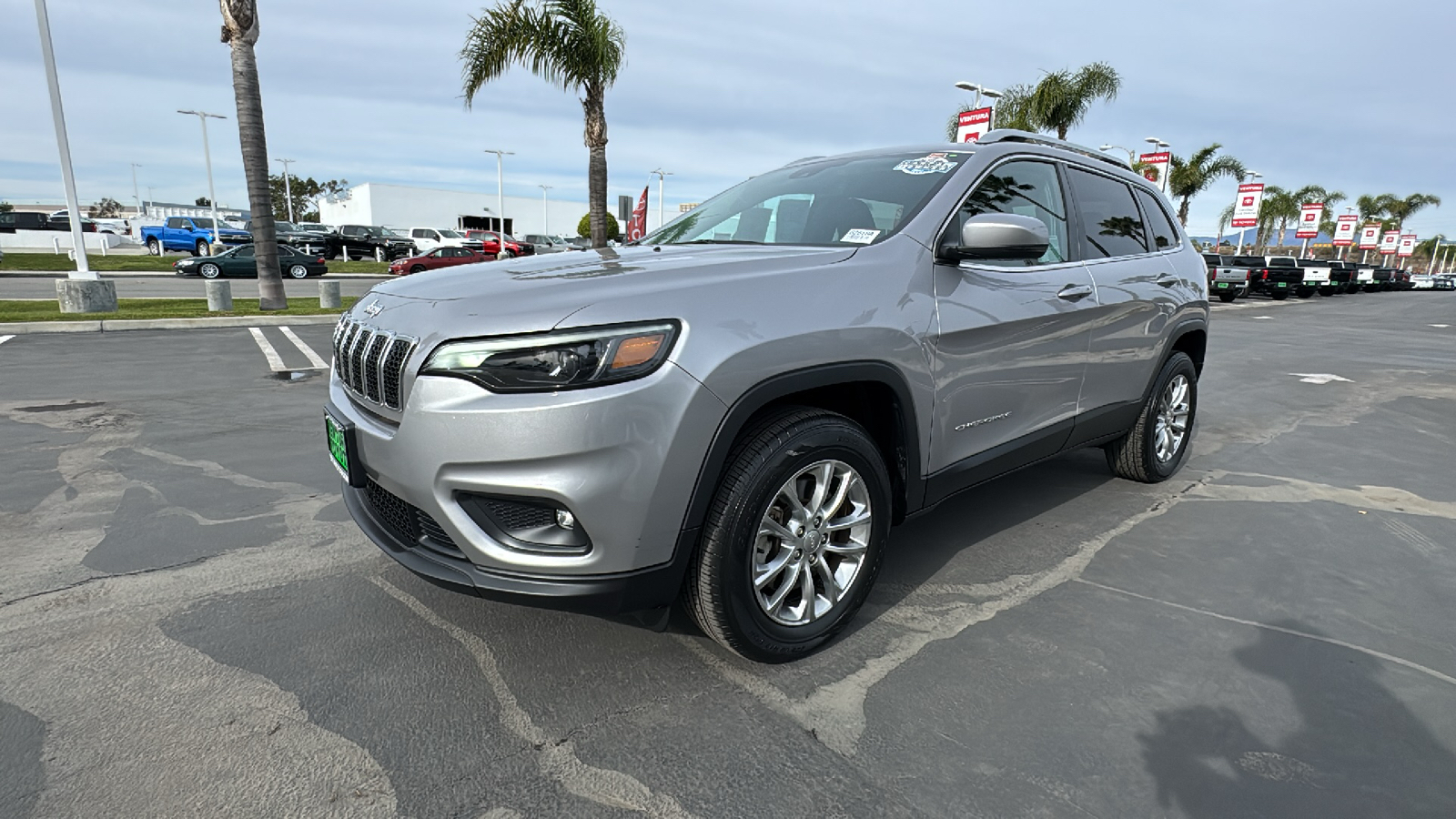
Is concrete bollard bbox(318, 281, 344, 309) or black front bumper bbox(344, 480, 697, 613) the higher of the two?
black front bumper bbox(344, 480, 697, 613)

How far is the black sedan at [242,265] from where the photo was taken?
23.2 meters

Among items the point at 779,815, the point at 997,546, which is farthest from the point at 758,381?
the point at 997,546

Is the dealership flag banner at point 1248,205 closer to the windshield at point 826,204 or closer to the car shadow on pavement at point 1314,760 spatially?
the windshield at point 826,204

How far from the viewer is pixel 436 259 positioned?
2814cm

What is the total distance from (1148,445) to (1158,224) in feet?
4.11

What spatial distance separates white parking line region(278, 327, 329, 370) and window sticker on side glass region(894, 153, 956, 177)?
6759 mm

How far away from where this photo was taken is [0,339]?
954 centimetres

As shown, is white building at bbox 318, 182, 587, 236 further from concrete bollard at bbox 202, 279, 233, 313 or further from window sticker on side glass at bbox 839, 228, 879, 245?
window sticker on side glass at bbox 839, 228, 879, 245

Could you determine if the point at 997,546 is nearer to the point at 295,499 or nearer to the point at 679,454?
the point at 679,454

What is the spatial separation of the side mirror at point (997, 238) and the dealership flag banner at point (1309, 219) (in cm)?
5745

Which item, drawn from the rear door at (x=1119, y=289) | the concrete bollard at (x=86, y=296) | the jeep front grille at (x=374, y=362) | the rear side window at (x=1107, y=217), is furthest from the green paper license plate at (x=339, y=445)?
the concrete bollard at (x=86, y=296)

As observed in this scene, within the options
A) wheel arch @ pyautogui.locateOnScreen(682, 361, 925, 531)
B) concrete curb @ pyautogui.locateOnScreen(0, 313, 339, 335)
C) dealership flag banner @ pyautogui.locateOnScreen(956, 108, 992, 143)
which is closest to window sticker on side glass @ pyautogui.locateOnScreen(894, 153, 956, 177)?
wheel arch @ pyautogui.locateOnScreen(682, 361, 925, 531)

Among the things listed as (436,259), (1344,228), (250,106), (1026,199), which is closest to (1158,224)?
(1026,199)

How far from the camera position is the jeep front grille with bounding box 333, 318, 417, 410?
2.29 m
